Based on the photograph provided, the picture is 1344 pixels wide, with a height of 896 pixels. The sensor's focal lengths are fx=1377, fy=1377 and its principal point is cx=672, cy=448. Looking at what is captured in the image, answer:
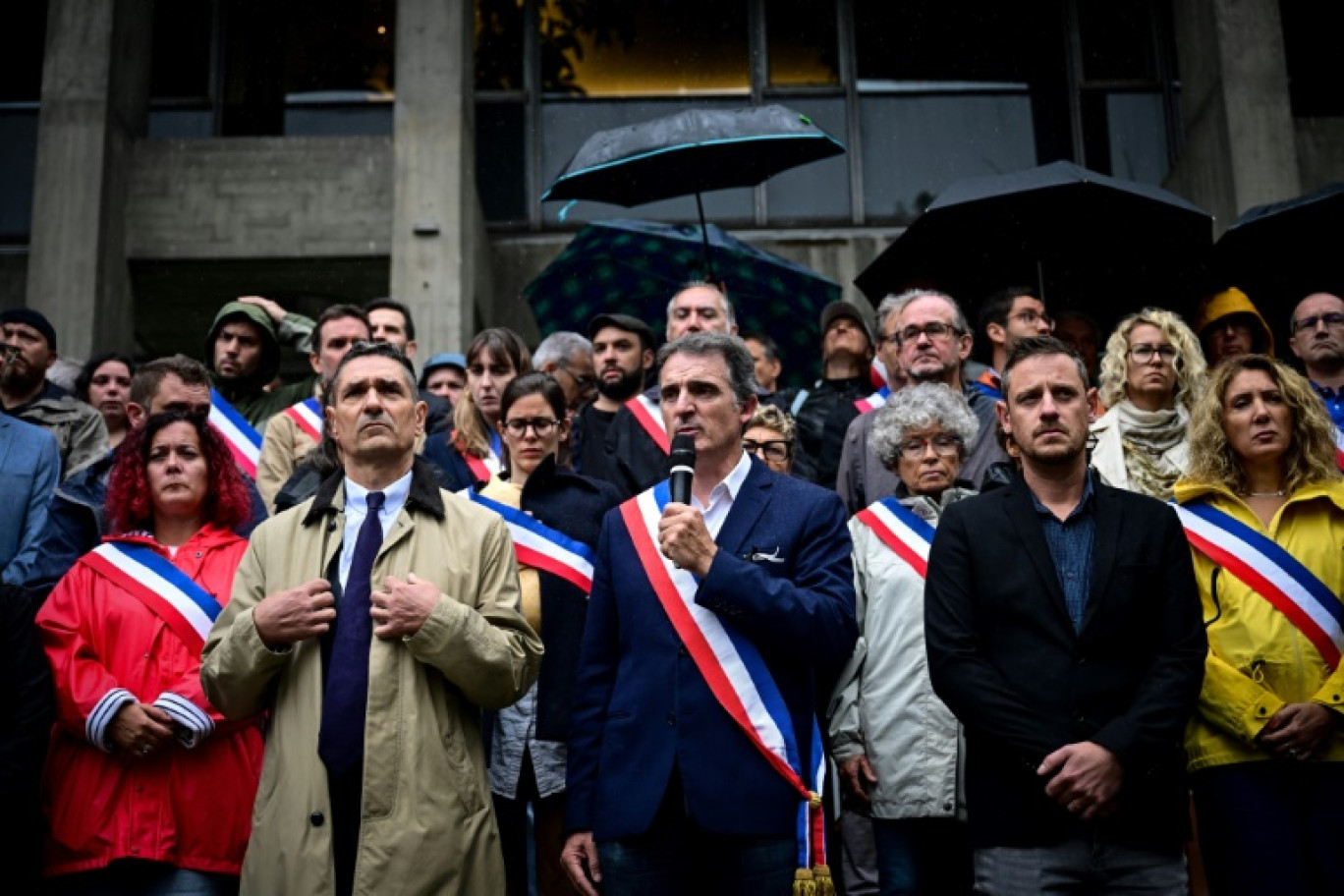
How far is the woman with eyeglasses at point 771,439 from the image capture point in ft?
19.0

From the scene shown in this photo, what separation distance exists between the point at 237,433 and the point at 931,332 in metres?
3.19

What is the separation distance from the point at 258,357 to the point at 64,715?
2955mm

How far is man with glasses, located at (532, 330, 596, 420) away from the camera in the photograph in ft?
23.5

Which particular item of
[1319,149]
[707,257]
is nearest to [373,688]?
[707,257]

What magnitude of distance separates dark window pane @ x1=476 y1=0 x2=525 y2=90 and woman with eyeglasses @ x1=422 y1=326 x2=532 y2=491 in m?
8.19

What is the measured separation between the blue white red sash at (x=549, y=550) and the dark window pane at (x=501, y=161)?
8.98 meters

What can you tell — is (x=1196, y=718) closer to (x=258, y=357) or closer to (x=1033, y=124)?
(x=258, y=357)

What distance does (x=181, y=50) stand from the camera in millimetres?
14047

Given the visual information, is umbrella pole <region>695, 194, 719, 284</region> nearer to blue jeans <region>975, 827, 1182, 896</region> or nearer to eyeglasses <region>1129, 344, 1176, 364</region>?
eyeglasses <region>1129, 344, 1176, 364</region>

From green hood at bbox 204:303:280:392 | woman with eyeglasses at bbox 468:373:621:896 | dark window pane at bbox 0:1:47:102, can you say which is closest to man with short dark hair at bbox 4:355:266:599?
woman with eyeglasses at bbox 468:373:621:896

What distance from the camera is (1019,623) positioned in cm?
384

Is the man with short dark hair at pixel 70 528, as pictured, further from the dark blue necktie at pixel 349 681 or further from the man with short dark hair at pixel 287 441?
the dark blue necktie at pixel 349 681

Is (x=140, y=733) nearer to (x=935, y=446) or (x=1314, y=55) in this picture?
(x=935, y=446)

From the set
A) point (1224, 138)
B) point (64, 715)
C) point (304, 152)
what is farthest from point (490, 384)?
point (1224, 138)
